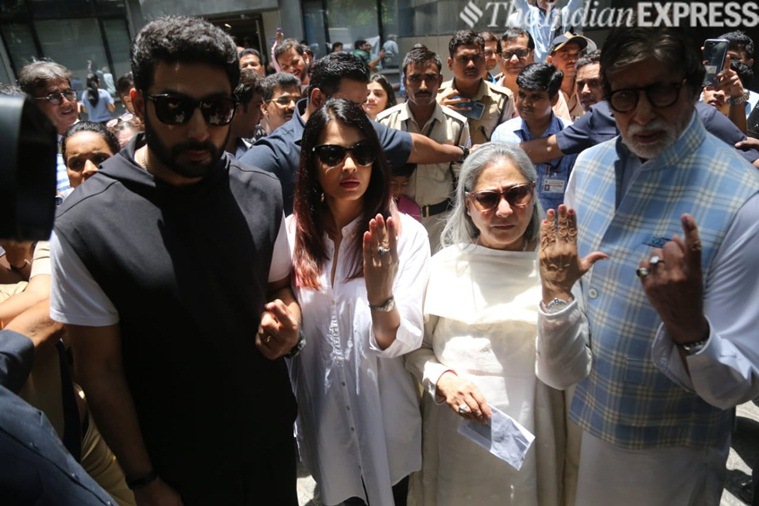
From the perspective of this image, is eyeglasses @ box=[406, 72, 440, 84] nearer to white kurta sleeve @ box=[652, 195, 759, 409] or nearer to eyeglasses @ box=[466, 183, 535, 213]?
eyeglasses @ box=[466, 183, 535, 213]

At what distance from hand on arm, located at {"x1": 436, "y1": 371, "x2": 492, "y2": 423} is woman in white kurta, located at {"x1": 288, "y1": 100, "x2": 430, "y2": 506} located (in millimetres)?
181

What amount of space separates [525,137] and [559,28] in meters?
3.55

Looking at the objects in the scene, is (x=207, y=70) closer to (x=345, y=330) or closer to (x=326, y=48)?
(x=345, y=330)

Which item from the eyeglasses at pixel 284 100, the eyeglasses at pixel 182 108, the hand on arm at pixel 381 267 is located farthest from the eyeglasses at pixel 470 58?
the eyeglasses at pixel 182 108

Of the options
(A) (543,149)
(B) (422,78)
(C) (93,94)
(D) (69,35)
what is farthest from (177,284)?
(D) (69,35)

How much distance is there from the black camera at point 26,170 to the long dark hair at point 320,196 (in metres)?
1.20

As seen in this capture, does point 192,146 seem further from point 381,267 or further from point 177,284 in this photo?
point 381,267

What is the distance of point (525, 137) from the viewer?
11.7ft

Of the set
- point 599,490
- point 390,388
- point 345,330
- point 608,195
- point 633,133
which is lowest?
point 599,490

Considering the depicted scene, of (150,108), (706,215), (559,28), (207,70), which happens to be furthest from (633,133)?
(559,28)

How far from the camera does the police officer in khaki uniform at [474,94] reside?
420 centimetres

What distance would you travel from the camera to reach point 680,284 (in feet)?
4.28

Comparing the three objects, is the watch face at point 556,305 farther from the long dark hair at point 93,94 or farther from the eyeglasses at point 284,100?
the long dark hair at point 93,94

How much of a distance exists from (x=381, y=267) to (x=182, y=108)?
2.62 feet
